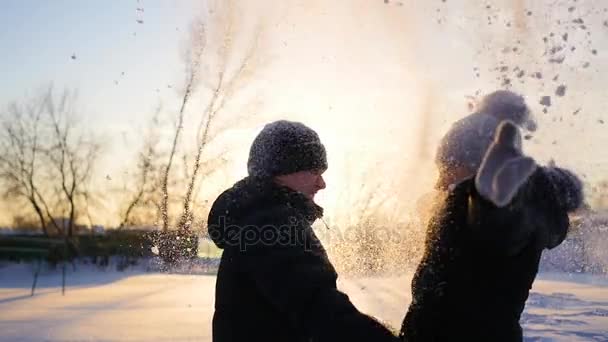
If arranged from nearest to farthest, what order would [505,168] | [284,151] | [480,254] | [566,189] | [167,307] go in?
1. [505,168]
2. [480,254]
3. [566,189]
4. [284,151]
5. [167,307]

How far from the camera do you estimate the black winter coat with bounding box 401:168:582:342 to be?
150 centimetres

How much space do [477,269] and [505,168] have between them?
1.23 ft

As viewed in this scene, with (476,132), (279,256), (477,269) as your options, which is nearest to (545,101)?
(476,132)

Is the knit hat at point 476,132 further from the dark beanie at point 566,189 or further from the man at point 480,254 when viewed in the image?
the dark beanie at point 566,189

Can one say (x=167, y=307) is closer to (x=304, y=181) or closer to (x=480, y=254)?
(x=304, y=181)

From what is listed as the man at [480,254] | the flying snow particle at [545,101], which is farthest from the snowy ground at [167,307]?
the man at [480,254]

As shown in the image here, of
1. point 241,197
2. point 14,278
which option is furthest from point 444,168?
point 14,278

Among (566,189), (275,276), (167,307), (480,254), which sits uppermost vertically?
(566,189)

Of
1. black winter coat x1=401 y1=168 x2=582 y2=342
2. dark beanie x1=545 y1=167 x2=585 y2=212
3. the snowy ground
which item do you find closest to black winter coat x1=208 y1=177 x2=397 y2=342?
black winter coat x1=401 y1=168 x2=582 y2=342

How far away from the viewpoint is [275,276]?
64.3 inches

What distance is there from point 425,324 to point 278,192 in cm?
49

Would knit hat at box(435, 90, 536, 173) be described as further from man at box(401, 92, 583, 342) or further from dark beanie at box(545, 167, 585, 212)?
dark beanie at box(545, 167, 585, 212)

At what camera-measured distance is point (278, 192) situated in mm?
1788

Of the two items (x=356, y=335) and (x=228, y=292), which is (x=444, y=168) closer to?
(x=356, y=335)
